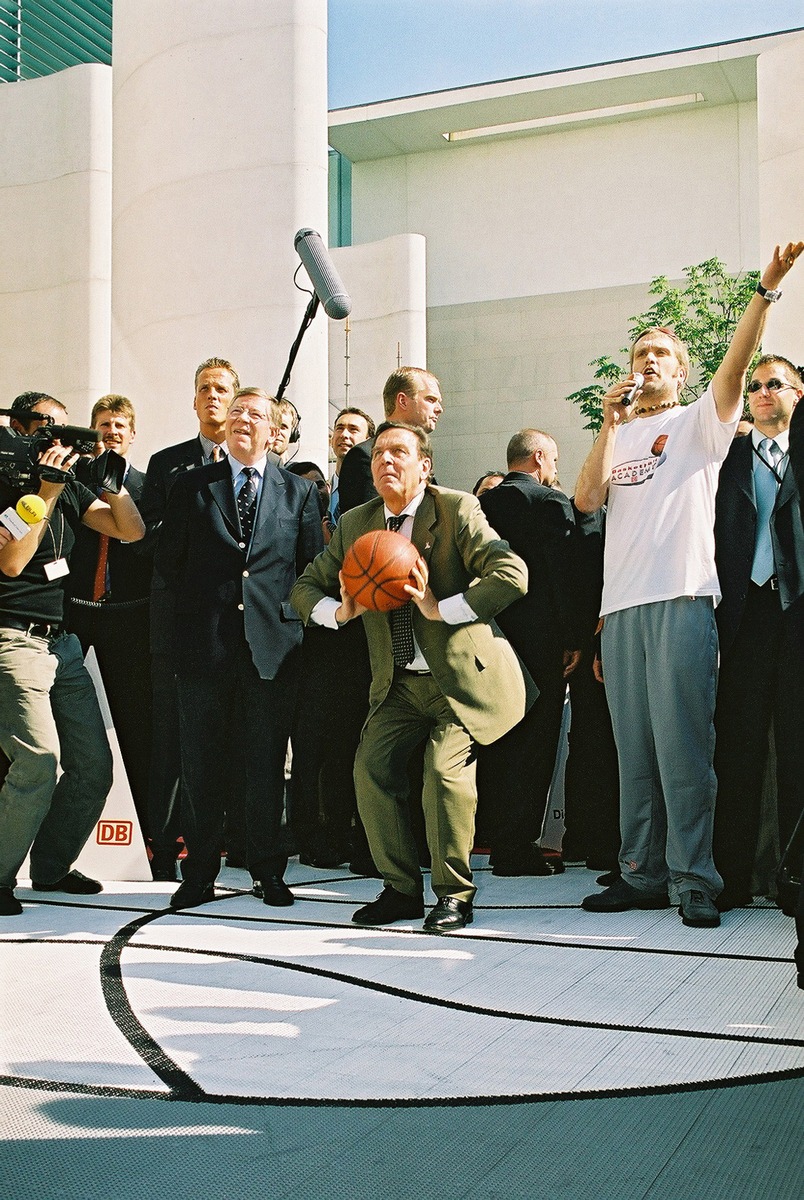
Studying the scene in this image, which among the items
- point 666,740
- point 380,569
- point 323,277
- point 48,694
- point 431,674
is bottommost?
point 666,740

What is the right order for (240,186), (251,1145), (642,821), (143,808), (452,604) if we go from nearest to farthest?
1. (251,1145)
2. (452,604)
3. (642,821)
4. (143,808)
5. (240,186)

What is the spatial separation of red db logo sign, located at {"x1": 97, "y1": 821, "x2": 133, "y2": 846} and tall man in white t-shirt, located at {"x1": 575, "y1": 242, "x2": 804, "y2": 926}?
2155 mm

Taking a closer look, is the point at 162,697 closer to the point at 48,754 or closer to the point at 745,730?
the point at 48,754

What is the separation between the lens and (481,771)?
237 inches

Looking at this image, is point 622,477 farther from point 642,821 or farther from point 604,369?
point 604,369

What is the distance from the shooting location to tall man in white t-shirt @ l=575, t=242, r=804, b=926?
4.46 meters

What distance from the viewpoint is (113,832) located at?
18.1 ft

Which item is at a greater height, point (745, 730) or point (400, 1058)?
point (745, 730)

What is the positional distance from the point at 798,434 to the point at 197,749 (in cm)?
272

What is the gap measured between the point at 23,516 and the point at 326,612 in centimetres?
120

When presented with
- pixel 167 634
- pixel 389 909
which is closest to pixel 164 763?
pixel 167 634

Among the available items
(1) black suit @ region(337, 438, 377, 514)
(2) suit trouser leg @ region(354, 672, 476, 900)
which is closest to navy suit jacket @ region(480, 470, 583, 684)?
(1) black suit @ region(337, 438, 377, 514)

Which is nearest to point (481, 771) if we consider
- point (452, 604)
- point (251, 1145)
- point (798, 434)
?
point (452, 604)

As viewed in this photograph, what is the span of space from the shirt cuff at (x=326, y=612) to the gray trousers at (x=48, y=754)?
1.20 metres
